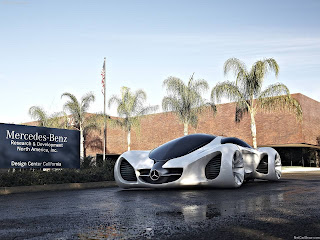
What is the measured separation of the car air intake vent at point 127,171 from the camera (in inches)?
385

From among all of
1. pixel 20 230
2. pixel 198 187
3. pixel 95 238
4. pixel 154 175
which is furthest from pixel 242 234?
pixel 198 187

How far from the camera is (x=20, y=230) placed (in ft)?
13.3

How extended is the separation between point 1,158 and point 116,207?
7561 millimetres

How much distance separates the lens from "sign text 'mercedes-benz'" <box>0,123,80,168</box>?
41.0 feet

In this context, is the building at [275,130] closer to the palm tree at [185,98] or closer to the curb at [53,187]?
the palm tree at [185,98]

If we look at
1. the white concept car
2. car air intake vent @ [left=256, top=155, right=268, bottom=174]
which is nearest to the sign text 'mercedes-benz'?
the white concept car

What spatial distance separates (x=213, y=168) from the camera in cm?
941

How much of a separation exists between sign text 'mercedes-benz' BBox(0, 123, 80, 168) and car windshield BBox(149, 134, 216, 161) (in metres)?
5.34

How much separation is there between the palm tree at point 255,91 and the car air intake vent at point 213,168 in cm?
1895

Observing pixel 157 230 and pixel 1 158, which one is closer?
pixel 157 230

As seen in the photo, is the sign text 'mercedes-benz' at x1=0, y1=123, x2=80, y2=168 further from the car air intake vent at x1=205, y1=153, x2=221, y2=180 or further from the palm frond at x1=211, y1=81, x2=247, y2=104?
the palm frond at x1=211, y1=81, x2=247, y2=104

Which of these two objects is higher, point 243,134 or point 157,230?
point 243,134

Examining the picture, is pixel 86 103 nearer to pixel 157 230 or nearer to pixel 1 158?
pixel 1 158

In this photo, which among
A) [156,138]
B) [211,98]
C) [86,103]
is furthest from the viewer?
[156,138]
